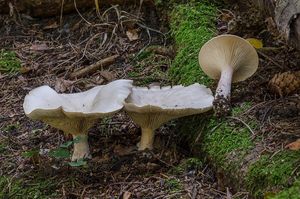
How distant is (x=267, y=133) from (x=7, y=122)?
1.64m

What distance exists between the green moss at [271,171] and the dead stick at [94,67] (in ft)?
5.71

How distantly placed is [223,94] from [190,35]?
0.88 metres

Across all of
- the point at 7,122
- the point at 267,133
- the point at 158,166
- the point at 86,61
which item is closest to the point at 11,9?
the point at 86,61

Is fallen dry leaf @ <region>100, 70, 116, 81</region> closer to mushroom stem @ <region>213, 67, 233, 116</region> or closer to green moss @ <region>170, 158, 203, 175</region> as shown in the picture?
mushroom stem @ <region>213, 67, 233, 116</region>

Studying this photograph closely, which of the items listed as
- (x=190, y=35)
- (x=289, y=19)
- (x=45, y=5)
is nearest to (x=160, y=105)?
(x=289, y=19)

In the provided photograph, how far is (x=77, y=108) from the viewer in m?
2.96

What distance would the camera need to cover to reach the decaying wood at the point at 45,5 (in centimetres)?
459

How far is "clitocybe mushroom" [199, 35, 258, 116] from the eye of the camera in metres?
2.95

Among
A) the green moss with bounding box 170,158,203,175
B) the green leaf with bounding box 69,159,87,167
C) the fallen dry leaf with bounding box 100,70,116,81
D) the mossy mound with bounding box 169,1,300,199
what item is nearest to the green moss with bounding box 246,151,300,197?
the mossy mound with bounding box 169,1,300,199

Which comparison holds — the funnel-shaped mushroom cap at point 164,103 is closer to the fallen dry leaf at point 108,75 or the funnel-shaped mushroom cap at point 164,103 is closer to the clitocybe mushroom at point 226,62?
the clitocybe mushroom at point 226,62

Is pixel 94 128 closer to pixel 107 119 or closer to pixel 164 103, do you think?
pixel 107 119

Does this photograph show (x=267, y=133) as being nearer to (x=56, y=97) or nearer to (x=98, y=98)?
(x=98, y=98)

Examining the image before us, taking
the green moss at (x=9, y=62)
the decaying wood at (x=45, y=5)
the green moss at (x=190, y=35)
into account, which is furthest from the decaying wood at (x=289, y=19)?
the green moss at (x=9, y=62)

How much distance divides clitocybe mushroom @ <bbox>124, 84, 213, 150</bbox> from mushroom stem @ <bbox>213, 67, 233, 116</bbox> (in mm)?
44
